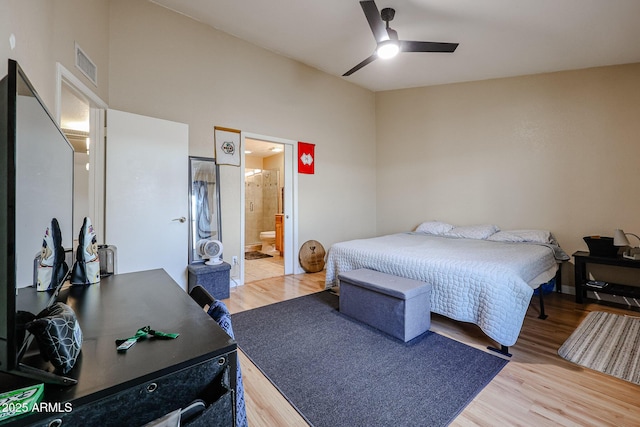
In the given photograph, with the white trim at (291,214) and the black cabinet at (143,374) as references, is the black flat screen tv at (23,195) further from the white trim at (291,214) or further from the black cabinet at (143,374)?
the white trim at (291,214)

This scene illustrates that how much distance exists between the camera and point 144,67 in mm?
3025

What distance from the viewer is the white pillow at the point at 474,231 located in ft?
12.3

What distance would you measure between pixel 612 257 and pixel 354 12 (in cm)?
376

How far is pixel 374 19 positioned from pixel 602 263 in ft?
11.2

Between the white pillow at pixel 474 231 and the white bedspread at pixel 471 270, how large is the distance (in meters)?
0.26

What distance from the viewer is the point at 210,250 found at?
10.7 ft

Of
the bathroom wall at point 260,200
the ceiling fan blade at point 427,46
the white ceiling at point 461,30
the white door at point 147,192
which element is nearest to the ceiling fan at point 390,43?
the ceiling fan blade at point 427,46

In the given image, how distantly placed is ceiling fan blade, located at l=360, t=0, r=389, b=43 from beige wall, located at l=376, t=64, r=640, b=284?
7.86 feet

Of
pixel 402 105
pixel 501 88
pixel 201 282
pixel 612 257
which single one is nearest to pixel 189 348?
pixel 201 282

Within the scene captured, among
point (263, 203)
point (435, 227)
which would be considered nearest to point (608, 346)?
point (435, 227)

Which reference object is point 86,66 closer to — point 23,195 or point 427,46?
point 23,195

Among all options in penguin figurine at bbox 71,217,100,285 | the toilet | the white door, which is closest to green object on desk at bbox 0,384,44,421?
penguin figurine at bbox 71,217,100,285

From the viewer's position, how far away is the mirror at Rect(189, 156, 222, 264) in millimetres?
3363

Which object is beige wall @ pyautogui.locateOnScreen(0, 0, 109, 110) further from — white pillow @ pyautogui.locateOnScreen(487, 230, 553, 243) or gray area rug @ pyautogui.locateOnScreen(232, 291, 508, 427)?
white pillow @ pyautogui.locateOnScreen(487, 230, 553, 243)
